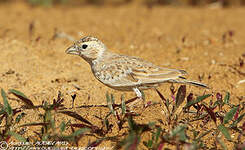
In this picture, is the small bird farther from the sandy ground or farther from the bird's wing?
the sandy ground

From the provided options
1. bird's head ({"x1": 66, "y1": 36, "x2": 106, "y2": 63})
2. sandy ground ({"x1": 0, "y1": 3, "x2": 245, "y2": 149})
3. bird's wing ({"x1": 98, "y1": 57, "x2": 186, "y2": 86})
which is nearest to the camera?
bird's wing ({"x1": 98, "y1": 57, "x2": 186, "y2": 86})

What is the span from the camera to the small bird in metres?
4.64

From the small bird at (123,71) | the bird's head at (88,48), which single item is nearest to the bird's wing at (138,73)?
the small bird at (123,71)

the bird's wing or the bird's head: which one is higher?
the bird's head

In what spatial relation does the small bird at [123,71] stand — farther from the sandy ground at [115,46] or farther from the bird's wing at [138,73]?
the sandy ground at [115,46]

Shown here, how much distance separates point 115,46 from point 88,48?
2427 mm

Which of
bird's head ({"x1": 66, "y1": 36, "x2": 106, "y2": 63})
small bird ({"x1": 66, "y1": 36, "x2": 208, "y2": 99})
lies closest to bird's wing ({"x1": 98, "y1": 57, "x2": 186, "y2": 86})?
small bird ({"x1": 66, "y1": 36, "x2": 208, "y2": 99})

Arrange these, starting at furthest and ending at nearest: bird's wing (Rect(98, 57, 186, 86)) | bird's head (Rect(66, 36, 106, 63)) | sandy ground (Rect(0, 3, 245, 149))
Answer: sandy ground (Rect(0, 3, 245, 149)) < bird's head (Rect(66, 36, 106, 63)) < bird's wing (Rect(98, 57, 186, 86))

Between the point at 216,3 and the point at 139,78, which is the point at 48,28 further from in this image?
the point at 216,3

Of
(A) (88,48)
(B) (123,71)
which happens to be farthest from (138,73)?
(A) (88,48)

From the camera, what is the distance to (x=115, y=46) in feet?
24.3

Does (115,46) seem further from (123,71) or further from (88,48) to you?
(123,71)

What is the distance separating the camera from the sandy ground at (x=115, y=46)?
224 inches

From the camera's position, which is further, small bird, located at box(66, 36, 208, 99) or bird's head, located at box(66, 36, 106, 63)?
bird's head, located at box(66, 36, 106, 63)
